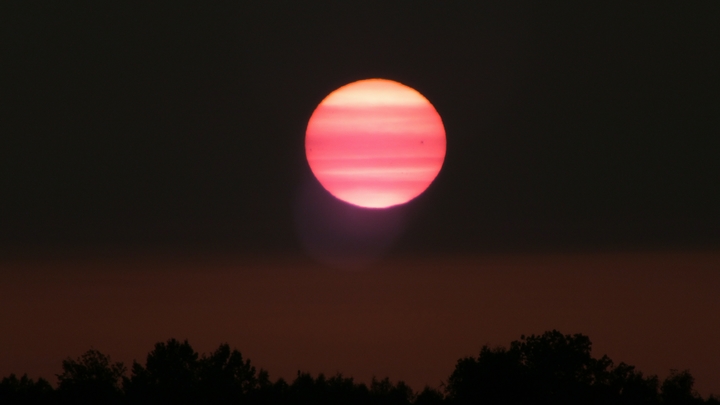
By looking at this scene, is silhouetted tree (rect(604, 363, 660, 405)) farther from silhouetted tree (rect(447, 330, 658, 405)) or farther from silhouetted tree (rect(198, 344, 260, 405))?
silhouetted tree (rect(198, 344, 260, 405))

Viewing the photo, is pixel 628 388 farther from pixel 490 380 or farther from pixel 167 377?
pixel 167 377

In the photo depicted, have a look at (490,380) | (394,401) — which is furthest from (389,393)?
(490,380)

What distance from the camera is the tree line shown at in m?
92.2

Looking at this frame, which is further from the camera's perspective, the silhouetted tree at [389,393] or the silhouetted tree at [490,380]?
the silhouetted tree at [389,393]

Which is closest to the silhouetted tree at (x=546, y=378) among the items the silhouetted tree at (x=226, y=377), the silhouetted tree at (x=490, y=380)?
the silhouetted tree at (x=490, y=380)

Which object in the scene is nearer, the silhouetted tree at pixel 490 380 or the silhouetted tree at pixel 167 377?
the silhouetted tree at pixel 490 380

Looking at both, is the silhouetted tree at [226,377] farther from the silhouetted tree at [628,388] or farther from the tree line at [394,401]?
the silhouetted tree at [628,388]

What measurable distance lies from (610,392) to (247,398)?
109 ft

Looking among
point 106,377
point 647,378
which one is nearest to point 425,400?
point 647,378

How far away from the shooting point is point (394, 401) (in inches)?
4744

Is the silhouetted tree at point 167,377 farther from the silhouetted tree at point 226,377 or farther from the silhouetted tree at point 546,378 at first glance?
the silhouetted tree at point 546,378

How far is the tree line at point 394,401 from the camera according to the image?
302 ft

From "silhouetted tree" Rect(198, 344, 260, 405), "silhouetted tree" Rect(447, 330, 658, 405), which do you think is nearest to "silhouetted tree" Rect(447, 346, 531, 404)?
"silhouetted tree" Rect(447, 330, 658, 405)

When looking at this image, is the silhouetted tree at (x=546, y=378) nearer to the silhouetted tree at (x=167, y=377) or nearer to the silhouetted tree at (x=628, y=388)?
the silhouetted tree at (x=628, y=388)
